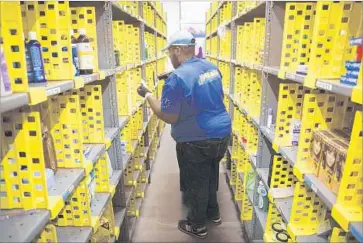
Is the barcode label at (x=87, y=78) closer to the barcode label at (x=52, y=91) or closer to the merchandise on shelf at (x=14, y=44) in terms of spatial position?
the barcode label at (x=52, y=91)

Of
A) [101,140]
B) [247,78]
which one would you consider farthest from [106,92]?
[247,78]

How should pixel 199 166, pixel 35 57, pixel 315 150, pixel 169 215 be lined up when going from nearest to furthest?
pixel 35 57, pixel 315 150, pixel 199 166, pixel 169 215

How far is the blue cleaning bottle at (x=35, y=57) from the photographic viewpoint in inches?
50.8

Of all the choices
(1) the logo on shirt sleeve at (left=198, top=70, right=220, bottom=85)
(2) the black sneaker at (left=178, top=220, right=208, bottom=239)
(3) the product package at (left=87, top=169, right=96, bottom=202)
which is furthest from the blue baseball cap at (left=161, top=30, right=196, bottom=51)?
(2) the black sneaker at (left=178, top=220, right=208, bottom=239)

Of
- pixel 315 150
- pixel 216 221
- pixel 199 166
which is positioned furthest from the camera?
pixel 216 221

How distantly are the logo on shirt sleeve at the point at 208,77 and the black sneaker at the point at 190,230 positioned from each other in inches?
57.2

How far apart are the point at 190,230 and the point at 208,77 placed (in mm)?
1538

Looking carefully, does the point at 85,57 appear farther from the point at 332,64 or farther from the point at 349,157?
the point at 349,157

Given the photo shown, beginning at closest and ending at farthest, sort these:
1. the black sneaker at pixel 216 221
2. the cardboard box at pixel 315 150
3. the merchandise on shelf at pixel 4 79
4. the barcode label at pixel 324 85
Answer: the merchandise on shelf at pixel 4 79, the barcode label at pixel 324 85, the cardboard box at pixel 315 150, the black sneaker at pixel 216 221

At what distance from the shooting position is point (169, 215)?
343cm

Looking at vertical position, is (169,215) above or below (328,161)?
below

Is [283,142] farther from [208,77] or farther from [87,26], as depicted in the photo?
[87,26]

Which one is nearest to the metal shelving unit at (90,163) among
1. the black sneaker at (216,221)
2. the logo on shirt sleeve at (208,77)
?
the logo on shirt sleeve at (208,77)

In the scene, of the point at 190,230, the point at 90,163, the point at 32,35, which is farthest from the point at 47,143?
the point at 190,230
